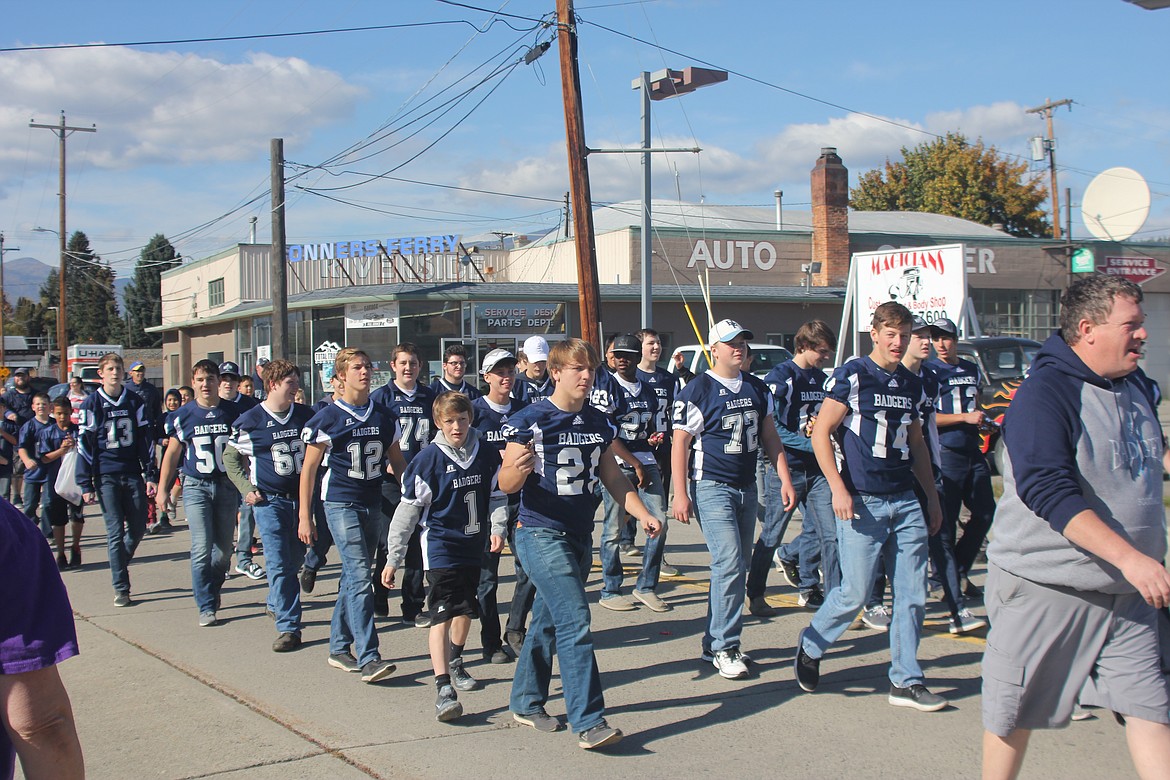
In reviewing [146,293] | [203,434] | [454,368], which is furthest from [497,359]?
[146,293]

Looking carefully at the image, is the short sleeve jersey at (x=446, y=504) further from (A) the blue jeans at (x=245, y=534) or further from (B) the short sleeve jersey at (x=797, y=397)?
(A) the blue jeans at (x=245, y=534)

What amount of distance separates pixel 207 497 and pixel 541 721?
409 cm

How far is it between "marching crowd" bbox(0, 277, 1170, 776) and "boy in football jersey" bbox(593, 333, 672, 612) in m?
0.02

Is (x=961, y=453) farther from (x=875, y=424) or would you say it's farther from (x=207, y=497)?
(x=207, y=497)

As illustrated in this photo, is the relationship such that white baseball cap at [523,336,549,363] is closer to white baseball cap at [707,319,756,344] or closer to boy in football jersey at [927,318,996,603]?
white baseball cap at [707,319,756,344]

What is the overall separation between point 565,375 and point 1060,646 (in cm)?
261

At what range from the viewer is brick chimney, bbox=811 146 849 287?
33719 mm

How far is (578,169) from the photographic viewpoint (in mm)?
15203

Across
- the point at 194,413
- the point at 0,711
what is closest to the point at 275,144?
the point at 194,413

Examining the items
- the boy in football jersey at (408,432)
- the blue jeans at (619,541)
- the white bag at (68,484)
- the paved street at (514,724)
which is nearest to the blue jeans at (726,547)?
the paved street at (514,724)

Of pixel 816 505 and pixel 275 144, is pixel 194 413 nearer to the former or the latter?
pixel 816 505

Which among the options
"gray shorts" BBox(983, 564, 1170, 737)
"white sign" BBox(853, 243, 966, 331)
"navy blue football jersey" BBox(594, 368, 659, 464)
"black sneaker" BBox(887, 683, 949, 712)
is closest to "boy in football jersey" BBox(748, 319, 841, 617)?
"navy blue football jersey" BBox(594, 368, 659, 464)

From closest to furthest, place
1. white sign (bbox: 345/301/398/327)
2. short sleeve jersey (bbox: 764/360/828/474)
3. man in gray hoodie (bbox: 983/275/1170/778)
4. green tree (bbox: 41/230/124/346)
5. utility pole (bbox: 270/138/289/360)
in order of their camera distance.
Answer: man in gray hoodie (bbox: 983/275/1170/778)
short sleeve jersey (bbox: 764/360/828/474)
utility pole (bbox: 270/138/289/360)
white sign (bbox: 345/301/398/327)
green tree (bbox: 41/230/124/346)

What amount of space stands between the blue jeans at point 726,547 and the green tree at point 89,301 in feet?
285
